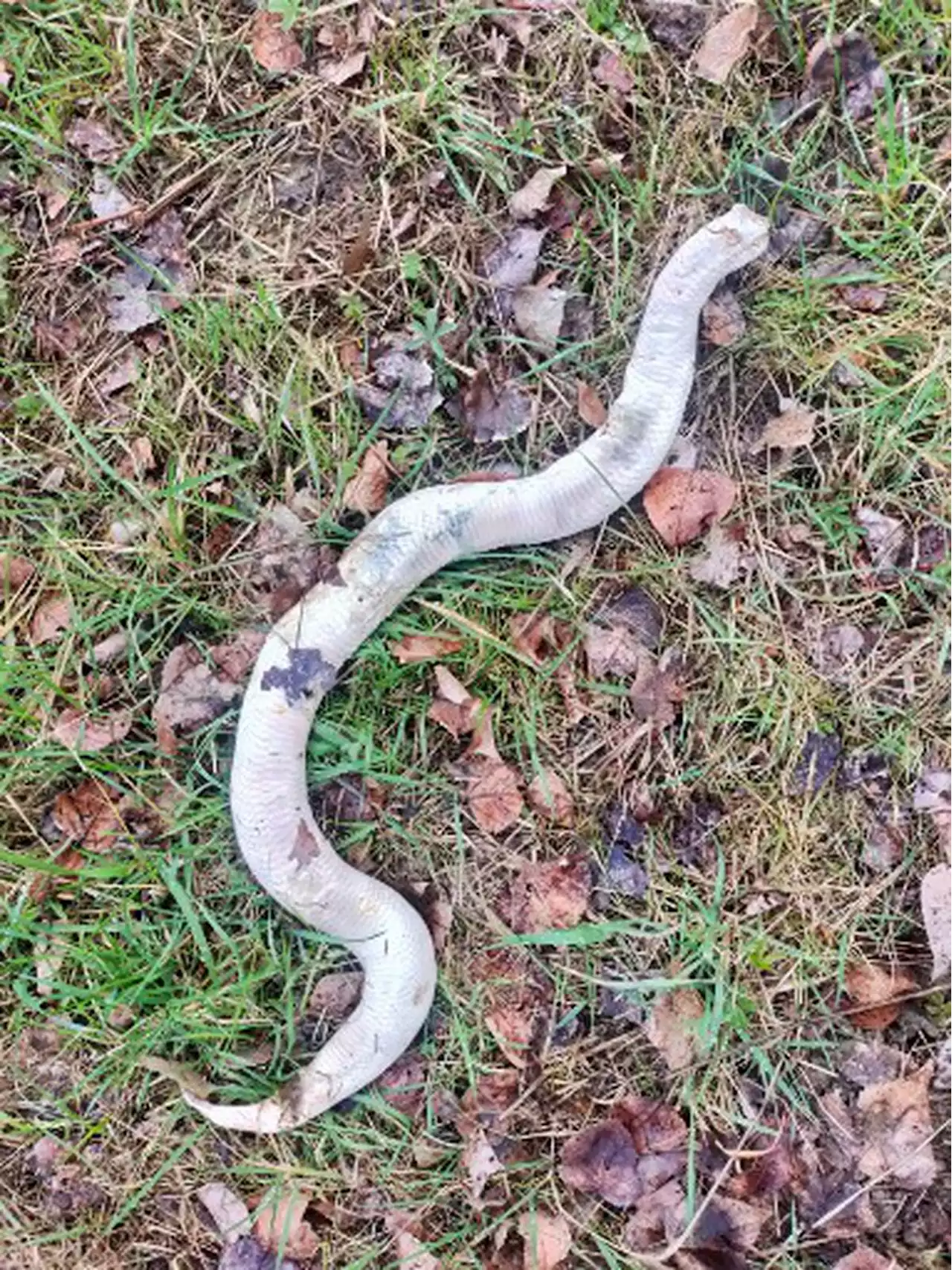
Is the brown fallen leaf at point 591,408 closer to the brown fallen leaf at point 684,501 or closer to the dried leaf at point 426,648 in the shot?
the brown fallen leaf at point 684,501

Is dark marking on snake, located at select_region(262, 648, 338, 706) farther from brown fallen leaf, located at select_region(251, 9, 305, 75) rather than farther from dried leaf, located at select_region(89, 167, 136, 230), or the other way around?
brown fallen leaf, located at select_region(251, 9, 305, 75)

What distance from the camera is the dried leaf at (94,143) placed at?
9.66 ft

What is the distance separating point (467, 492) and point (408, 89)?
100 cm

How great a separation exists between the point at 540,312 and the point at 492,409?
0.85 feet

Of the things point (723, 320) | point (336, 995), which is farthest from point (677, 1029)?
point (723, 320)

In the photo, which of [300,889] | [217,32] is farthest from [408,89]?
[300,889]

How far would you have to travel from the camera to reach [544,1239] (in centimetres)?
280

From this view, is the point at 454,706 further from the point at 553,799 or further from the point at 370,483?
the point at 370,483

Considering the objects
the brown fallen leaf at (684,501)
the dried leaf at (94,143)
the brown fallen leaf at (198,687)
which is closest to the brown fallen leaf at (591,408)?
the brown fallen leaf at (684,501)

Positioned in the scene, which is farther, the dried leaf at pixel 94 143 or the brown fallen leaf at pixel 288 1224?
the dried leaf at pixel 94 143

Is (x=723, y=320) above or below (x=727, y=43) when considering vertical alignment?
below

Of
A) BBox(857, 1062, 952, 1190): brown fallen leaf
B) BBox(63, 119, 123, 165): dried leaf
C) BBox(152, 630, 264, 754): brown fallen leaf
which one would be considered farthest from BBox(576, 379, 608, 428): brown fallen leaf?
BBox(857, 1062, 952, 1190): brown fallen leaf

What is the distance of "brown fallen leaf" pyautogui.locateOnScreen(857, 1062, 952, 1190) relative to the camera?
2.79m

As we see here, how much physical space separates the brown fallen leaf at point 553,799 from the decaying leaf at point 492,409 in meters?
0.81
